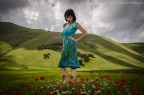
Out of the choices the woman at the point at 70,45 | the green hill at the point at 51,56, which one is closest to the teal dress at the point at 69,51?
the woman at the point at 70,45

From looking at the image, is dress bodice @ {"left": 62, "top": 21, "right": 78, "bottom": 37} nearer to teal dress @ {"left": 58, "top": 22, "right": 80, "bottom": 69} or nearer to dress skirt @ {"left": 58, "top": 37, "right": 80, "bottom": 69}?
teal dress @ {"left": 58, "top": 22, "right": 80, "bottom": 69}

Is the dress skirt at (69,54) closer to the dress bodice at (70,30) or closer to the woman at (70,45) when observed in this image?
the woman at (70,45)

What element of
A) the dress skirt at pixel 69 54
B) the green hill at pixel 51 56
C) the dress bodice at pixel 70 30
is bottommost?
the dress skirt at pixel 69 54

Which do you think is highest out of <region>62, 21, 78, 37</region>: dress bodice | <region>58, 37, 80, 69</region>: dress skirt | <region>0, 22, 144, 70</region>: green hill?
<region>0, 22, 144, 70</region>: green hill

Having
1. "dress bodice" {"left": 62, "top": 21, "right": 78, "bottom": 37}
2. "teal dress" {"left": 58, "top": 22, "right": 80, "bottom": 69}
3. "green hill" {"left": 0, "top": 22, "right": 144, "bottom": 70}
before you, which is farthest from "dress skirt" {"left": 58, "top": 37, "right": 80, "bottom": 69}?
"green hill" {"left": 0, "top": 22, "right": 144, "bottom": 70}

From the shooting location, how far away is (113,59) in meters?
160

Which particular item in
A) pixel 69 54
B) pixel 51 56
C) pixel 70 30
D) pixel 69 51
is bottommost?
pixel 69 54

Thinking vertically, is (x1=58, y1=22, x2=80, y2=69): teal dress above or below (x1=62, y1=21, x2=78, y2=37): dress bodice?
below

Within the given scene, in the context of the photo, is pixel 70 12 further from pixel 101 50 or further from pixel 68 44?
pixel 101 50

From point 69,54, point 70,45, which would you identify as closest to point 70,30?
point 70,45

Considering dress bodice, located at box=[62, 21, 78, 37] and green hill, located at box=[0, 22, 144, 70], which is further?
green hill, located at box=[0, 22, 144, 70]

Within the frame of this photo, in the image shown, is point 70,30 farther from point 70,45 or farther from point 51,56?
point 51,56

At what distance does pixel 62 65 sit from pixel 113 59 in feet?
494

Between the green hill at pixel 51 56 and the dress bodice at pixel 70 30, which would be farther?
the green hill at pixel 51 56
